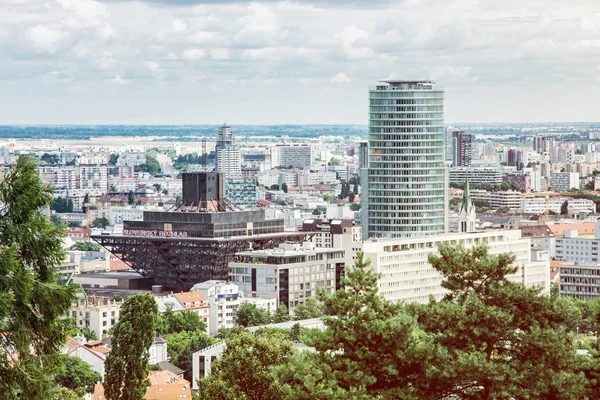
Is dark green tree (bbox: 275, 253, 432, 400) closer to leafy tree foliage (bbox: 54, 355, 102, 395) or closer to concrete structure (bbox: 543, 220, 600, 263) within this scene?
leafy tree foliage (bbox: 54, 355, 102, 395)

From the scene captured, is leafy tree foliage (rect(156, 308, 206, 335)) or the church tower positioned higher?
the church tower

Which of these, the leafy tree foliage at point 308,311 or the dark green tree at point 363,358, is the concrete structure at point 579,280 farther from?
the dark green tree at point 363,358

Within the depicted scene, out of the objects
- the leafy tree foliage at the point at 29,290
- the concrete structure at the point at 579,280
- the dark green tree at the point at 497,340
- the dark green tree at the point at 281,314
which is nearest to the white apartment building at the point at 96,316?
the dark green tree at the point at 281,314


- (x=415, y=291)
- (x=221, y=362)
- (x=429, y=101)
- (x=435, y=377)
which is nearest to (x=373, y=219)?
(x=429, y=101)

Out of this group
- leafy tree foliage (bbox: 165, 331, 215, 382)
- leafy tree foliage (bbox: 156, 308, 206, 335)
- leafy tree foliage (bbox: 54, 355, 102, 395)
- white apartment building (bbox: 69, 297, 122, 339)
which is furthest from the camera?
white apartment building (bbox: 69, 297, 122, 339)

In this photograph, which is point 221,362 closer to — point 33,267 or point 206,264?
point 33,267

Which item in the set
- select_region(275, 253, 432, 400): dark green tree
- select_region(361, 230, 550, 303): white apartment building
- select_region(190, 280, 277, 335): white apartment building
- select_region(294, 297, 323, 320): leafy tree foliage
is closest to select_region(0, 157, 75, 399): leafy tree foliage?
select_region(275, 253, 432, 400): dark green tree
